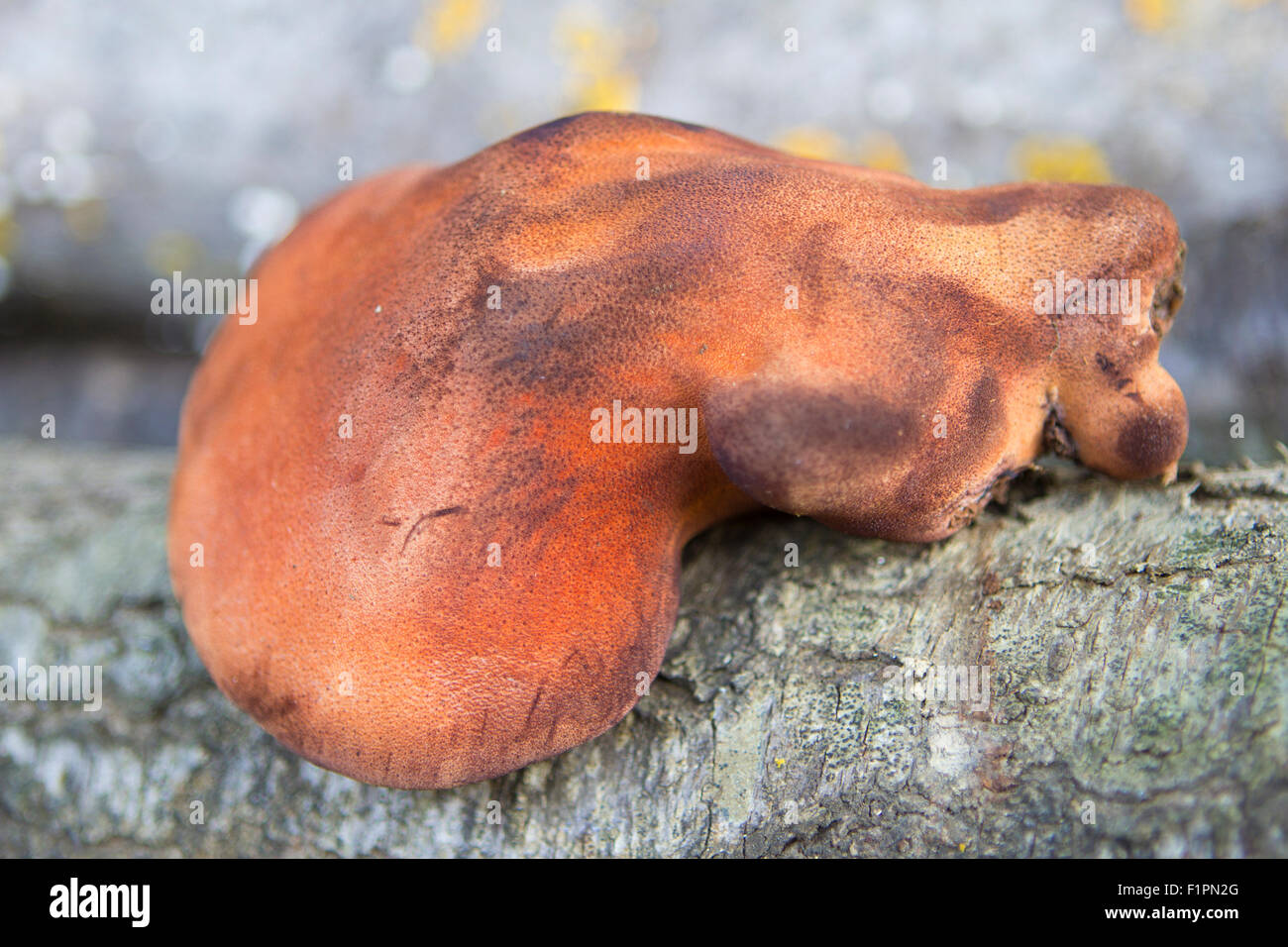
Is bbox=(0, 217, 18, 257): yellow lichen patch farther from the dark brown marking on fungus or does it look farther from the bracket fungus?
the dark brown marking on fungus

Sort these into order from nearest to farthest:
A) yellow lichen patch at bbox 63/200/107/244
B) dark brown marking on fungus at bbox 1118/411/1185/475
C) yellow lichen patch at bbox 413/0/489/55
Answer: dark brown marking on fungus at bbox 1118/411/1185/475, yellow lichen patch at bbox 413/0/489/55, yellow lichen patch at bbox 63/200/107/244

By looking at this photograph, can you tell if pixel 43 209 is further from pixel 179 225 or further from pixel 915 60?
pixel 915 60

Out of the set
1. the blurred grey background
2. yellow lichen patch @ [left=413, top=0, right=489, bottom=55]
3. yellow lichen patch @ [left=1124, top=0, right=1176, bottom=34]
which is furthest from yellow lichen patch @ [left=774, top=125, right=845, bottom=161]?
yellow lichen patch @ [left=413, top=0, right=489, bottom=55]

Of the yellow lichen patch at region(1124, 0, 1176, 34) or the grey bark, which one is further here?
the yellow lichen patch at region(1124, 0, 1176, 34)

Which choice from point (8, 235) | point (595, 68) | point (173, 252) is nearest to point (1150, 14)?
point (595, 68)

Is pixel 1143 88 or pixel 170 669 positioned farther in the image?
A: pixel 1143 88

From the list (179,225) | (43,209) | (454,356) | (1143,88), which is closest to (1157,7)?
(1143,88)

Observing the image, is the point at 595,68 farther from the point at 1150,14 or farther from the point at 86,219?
the point at 86,219
